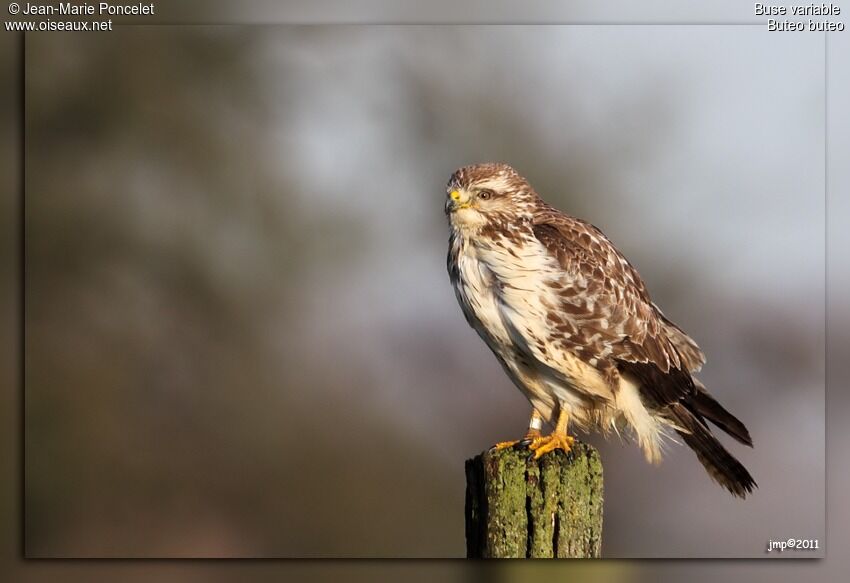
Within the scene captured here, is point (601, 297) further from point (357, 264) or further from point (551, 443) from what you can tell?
point (357, 264)

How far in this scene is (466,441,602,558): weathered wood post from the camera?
4625 mm

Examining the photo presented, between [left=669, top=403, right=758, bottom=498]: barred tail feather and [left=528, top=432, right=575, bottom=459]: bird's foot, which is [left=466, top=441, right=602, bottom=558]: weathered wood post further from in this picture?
[left=669, top=403, right=758, bottom=498]: barred tail feather

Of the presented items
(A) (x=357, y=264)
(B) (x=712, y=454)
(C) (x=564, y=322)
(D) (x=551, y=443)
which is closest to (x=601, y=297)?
(C) (x=564, y=322)

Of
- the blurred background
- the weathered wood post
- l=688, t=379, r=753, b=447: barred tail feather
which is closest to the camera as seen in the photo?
the weathered wood post

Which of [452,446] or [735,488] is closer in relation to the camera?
[735,488]

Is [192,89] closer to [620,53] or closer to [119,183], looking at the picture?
[119,183]

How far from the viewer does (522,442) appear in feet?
16.4

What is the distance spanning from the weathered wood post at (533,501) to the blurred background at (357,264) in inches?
32.5

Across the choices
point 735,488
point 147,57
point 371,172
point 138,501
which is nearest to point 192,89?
point 147,57

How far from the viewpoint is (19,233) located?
5.52 meters

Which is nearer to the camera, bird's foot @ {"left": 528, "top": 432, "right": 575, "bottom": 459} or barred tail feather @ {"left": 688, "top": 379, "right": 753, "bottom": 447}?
bird's foot @ {"left": 528, "top": 432, "right": 575, "bottom": 459}

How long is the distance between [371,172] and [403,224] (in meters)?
0.28

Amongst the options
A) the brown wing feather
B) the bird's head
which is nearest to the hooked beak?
the bird's head

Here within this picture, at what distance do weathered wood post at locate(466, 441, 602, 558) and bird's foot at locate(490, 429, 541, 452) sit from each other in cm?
11
